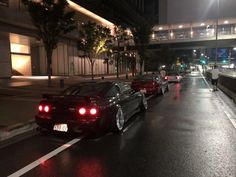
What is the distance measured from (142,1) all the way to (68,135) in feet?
291

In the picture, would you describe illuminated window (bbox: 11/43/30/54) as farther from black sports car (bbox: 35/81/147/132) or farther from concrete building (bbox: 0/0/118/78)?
black sports car (bbox: 35/81/147/132)

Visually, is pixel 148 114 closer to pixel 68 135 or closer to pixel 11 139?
pixel 68 135

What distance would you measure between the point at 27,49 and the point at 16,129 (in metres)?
33.9

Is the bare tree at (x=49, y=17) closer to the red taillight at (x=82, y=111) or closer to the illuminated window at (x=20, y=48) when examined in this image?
the red taillight at (x=82, y=111)

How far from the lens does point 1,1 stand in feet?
94.4

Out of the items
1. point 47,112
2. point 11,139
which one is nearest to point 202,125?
point 47,112

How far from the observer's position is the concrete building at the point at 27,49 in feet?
96.3

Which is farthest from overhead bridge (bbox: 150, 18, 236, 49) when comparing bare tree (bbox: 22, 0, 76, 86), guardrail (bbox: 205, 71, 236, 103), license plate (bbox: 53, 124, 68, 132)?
license plate (bbox: 53, 124, 68, 132)

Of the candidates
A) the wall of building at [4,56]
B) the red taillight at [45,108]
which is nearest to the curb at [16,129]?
the red taillight at [45,108]

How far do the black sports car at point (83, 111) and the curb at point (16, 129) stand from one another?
72 centimetres

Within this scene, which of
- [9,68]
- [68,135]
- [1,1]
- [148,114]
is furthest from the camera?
[9,68]

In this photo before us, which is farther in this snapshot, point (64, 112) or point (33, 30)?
point (33, 30)

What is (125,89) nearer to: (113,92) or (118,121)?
(113,92)

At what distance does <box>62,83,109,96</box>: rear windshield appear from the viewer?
761 cm
